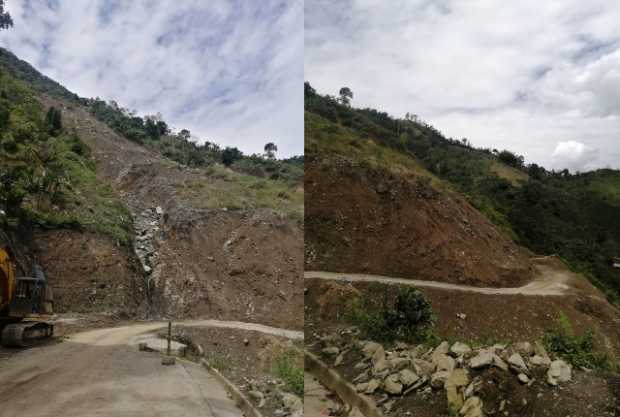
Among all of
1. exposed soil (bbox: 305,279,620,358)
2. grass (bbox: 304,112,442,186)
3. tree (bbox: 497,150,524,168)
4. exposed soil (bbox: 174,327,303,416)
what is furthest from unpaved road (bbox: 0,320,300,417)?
tree (bbox: 497,150,524,168)

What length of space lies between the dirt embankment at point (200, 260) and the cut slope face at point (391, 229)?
3712 mm

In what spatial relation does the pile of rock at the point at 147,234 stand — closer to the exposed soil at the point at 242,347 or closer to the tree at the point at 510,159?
the exposed soil at the point at 242,347

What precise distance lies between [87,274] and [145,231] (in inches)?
217

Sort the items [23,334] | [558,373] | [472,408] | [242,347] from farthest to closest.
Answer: [242,347] < [23,334] < [558,373] < [472,408]

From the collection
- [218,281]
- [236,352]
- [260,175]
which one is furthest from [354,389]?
[260,175]

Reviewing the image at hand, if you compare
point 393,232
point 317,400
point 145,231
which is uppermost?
point 145,231

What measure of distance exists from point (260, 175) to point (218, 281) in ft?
69.3

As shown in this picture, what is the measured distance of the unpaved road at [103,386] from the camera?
4.38 meters

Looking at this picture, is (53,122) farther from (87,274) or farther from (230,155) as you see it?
(230,155)

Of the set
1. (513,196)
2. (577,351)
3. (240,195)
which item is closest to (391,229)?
(577,351)

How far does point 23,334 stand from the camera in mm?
7660

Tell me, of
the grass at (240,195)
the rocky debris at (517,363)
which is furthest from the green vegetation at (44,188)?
the rocky debris at (517,363)

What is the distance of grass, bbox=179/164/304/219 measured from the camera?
74.5 ft

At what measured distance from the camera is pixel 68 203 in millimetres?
17250
